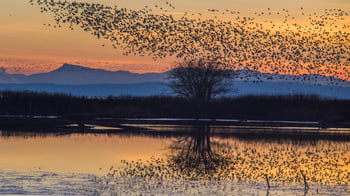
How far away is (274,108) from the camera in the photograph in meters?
80.4

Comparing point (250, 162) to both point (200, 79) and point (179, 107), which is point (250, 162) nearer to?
point (179, 107)

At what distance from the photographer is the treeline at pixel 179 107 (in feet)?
250

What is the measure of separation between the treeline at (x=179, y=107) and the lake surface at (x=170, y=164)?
28.2 metres

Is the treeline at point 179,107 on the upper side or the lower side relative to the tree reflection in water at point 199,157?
upper

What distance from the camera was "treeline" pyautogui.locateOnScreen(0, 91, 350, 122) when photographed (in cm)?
7606

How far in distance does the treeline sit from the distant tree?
14989 mm

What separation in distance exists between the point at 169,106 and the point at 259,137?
37469 mm

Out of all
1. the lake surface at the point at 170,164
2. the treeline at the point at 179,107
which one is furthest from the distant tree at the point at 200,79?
the lake surface at the point at 170,164

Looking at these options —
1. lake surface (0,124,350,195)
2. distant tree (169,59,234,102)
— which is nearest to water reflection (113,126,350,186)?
lake surface (0,124,350,195)

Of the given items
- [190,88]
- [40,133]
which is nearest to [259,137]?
[40,133]

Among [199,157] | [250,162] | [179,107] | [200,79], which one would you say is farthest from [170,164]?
[200,79]

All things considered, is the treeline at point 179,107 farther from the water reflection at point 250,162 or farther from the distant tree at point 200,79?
the water reflection at point 250,162

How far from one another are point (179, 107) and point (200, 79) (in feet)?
67.5

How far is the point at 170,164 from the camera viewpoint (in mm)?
30141
